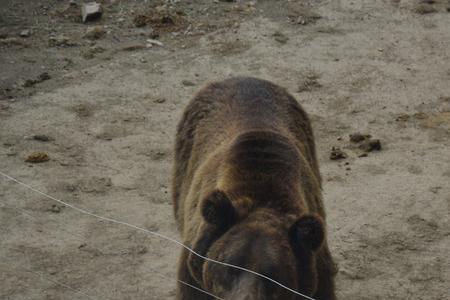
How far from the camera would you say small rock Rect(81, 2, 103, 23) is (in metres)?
13.0

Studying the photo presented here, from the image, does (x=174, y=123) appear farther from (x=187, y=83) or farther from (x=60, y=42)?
(x=60, y=42)

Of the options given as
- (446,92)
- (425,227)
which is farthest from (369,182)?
(446,92)

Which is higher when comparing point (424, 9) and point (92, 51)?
point (424, 9)

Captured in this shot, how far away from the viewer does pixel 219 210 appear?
485 centimetres

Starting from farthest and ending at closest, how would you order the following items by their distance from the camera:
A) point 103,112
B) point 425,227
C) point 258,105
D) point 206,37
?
point 206,37, point 103,112, point 425,227, point 258,105

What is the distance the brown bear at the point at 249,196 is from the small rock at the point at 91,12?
629 centimetres

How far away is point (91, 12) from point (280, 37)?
318 cm

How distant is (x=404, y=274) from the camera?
24.8 feet

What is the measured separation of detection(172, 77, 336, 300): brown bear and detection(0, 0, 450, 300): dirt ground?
4.50ft

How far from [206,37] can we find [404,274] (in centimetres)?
619

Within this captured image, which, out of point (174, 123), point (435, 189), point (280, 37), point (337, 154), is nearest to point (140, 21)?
point (280, 37)

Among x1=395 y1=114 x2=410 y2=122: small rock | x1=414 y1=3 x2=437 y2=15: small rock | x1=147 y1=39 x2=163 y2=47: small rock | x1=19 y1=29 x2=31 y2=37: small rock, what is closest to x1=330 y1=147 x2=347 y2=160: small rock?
x1=395 y1=114 x2=410 y2=122: small rock

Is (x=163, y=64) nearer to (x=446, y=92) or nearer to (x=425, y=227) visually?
(x=446, y=92)

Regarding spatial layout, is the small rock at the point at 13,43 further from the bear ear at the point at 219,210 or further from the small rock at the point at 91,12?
the bear ear at the point at 219,210
